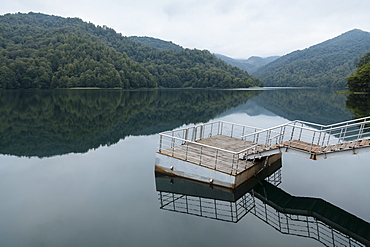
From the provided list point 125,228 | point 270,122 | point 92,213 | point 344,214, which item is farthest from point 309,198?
point 270,122

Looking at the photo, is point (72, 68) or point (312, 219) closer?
point (312, 219)

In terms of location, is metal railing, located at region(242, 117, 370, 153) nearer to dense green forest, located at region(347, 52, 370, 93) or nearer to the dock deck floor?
the dock deck floor

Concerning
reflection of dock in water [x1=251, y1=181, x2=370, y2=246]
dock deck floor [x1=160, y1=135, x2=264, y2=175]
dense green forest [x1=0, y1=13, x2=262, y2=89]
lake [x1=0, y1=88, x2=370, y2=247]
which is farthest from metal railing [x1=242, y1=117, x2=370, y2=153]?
dense green forest [x1=0, y1=13, x2=262, y2=89]

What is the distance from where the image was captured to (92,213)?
10852 mm

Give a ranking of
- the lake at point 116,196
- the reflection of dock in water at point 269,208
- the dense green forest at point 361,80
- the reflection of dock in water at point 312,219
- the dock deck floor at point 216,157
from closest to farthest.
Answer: the lake at point 116,196, the reflection of dock in water at point 312,219, the reflection of dock in water at point 269,208, the dock deck floor at point 216,157, the dense green forest at point 361,80

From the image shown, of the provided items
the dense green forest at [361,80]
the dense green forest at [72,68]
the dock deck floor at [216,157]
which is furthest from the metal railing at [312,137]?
the dense green forest at [72,68]

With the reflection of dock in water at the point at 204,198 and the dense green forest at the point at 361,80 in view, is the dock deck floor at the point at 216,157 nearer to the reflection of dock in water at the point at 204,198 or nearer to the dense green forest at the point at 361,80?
the reflection of dock in water at the point at 204,198

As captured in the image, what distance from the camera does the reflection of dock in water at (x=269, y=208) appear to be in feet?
33.1

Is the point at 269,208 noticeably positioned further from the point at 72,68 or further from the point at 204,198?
the point at 72,68

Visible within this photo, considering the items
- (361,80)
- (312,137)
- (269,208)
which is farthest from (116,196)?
(361,80)

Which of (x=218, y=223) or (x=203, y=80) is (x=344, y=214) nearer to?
(x=218, y=223)

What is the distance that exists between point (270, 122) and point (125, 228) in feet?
103

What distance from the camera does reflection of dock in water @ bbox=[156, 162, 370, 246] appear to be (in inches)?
397

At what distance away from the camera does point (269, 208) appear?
1198cm
